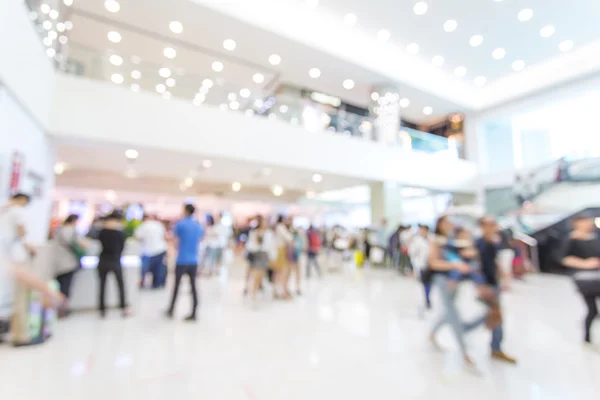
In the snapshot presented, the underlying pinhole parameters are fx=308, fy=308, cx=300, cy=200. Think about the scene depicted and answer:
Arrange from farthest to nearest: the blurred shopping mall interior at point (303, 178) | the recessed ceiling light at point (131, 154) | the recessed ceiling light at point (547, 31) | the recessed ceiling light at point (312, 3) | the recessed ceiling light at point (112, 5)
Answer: the recessed ceiling light at point (547, 31) → the recessed ceiling light at point (312, 3) → the recessed ceiling light at point (112, 5) → the recessed ceiling light at point (131, 154) → the blurred shopping mall interior at point (303, 178)

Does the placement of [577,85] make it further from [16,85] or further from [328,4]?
[16,85]

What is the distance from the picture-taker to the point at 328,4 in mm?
8680

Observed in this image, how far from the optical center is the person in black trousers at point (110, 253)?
13.2 ft

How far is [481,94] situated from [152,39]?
41.2 feet

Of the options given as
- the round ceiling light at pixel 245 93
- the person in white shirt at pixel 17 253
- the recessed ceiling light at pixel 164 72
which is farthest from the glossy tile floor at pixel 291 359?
the round ceiling light at pixel 245 93

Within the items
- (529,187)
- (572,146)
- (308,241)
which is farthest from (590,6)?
(308,241)

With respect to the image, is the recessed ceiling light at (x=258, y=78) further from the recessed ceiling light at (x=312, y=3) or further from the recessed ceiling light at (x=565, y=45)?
the recessed ceiling light at (x=565, y=45)

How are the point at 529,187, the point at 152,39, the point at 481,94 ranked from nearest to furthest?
1. the point at 152,39
2. the point at 529,187
3. the point at 481,94

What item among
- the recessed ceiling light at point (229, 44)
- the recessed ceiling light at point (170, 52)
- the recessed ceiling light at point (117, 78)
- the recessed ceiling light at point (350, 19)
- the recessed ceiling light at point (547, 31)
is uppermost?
the recessed ceiling light at point (350, 19)

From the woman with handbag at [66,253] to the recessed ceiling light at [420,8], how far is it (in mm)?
9524

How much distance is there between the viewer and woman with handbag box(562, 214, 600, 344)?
3.01 meters

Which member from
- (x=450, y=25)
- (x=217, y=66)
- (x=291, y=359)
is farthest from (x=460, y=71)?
(x=291, y=359)

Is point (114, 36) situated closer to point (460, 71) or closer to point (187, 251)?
point (187, 251)

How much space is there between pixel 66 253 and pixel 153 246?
1.65m
